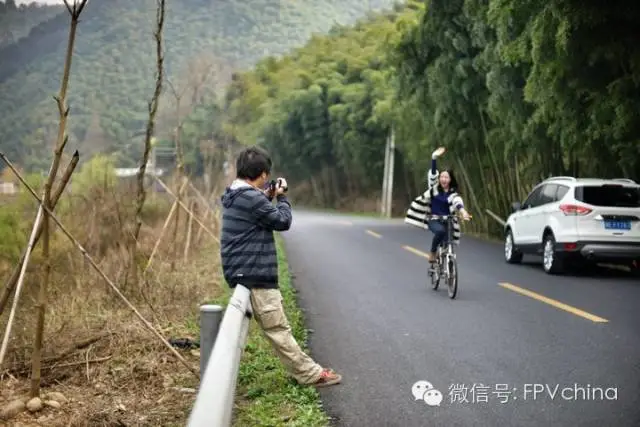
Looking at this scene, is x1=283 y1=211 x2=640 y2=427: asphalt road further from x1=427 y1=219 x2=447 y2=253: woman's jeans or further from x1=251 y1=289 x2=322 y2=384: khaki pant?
x1=427 y1=219 x2=447 y2=253: woman's jeans

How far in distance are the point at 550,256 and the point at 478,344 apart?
7.07 meters

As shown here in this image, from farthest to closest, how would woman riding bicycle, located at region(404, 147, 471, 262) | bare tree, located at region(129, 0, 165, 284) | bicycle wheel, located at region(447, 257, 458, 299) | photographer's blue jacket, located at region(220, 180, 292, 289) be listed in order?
woman riding bicycle, located at region(404, 147, 471, 262) < bicycle wheel, located at region(447, 257, 458, 299) < bare tree, located at region(129, 0, 165, 284) < photographer's blue jacket, located at region(220, 180, 292, 289)

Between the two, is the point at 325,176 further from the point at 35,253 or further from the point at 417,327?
the point at 417,327

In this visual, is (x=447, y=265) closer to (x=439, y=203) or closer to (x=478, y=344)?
(x=439, y=203)

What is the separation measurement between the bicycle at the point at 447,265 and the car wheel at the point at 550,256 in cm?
304

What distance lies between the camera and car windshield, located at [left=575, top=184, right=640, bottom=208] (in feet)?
46.0

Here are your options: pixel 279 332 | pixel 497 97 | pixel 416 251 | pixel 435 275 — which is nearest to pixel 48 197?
pixel 279 332

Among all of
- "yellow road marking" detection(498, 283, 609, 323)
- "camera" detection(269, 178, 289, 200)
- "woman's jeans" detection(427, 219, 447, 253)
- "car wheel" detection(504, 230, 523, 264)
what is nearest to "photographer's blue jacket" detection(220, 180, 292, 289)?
"camera" detection(269, 178, 289, 200)

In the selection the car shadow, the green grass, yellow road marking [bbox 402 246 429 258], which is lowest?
yellow road marking [bbox 402 246 429 258]

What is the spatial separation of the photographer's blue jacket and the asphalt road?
101cm

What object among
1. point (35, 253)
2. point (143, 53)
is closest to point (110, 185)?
point (35, 253)

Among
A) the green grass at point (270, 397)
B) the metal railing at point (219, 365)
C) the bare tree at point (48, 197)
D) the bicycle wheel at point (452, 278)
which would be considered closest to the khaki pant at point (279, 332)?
the green grass at point (270, 397)

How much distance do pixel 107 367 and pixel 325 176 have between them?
52179 mm

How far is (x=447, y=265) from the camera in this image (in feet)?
37.7
